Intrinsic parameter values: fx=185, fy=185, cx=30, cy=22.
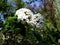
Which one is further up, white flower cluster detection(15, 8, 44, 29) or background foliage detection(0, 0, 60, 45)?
white flower cluster detection(15, 8, 44, 29)

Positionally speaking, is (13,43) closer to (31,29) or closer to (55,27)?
(31,29)

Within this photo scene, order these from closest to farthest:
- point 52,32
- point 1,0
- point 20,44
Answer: point 20,44
point 52,32
point 1,0

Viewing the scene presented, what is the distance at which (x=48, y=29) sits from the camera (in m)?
2.79

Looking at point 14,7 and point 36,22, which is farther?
point 14,7

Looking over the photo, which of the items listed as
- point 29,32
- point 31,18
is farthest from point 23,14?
point 29,32

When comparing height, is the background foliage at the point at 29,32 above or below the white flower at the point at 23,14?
below

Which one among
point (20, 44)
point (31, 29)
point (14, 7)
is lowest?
point (20, 44)

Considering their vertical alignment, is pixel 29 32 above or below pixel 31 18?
below

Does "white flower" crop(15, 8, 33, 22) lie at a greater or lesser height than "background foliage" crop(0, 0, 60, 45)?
greater

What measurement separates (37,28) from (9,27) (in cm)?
40

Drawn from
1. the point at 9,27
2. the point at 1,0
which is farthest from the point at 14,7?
the point at 9,27

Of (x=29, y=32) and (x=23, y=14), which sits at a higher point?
(x=23, y=14)

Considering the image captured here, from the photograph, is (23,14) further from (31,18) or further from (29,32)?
(29,32)

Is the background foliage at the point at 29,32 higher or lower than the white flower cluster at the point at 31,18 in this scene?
lower
